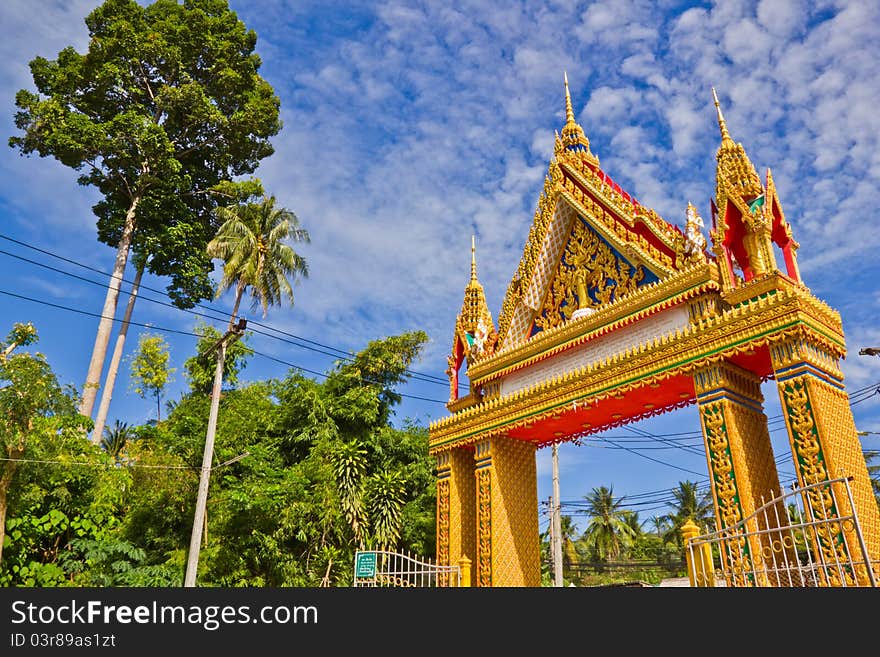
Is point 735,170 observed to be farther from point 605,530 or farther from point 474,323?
point 605,530

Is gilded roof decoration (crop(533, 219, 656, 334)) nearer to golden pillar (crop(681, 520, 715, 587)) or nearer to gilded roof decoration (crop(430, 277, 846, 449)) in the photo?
gilded roof decoration (crop(430, 277, 846, 449))

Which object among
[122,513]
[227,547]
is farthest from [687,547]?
[122,513]

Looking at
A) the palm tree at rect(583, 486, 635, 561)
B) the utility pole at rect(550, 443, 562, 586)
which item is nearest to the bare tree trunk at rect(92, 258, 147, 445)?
the utility pole at rect(550, 443, 562, 586)

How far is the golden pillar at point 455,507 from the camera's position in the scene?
12984mm

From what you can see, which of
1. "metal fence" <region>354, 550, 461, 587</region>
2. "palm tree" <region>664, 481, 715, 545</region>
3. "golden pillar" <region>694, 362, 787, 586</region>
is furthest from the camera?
"palm tree" <region>664, 481, 715, 545</region>

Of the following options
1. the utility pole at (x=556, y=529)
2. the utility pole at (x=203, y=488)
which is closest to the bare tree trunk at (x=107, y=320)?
the utility pole at (x=203, y=488)

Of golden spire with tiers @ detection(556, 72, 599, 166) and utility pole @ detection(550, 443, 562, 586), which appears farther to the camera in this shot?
utility pole @ detection(550, 443, 562, 586)

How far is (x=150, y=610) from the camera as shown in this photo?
12.1 ft

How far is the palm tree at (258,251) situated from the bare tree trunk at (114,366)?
112 inches

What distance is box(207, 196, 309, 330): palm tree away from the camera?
64.8 ft

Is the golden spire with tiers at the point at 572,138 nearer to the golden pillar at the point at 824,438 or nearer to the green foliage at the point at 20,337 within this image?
the golden pillar at the point at 824,438

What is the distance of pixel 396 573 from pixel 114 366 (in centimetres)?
1243

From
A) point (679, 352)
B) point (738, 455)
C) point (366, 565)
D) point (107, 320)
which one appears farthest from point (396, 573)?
point (107, 320)

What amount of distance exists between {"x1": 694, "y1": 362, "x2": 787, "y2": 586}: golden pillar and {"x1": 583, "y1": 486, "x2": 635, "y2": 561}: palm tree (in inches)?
1284
